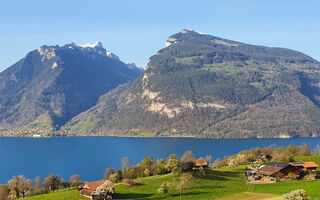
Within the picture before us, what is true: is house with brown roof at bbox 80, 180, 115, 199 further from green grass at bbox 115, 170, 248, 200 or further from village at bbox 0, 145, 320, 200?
green grass at bbox 115, 170, 248, 200

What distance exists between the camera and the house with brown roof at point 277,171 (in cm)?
11719

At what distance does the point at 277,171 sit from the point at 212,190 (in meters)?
28.0

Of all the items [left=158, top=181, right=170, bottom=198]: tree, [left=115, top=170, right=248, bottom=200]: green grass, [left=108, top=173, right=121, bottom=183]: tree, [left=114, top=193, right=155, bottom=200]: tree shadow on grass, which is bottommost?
[left=108, top=173, right=121, bottom=183]: tree

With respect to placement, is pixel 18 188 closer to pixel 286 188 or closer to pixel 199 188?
pixel 199 188

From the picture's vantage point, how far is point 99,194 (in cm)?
9431

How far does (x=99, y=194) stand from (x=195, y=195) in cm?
2372

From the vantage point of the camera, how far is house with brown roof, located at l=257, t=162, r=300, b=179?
4614 inches

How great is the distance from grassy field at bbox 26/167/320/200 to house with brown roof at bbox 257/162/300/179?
669 cm

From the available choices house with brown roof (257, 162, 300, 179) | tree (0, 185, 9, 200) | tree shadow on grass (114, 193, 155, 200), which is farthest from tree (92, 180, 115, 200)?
house with brown roof (257, 162, 300, 179)

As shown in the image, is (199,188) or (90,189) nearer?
(90,189)

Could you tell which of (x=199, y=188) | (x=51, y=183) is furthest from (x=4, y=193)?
(x=199, y=188)

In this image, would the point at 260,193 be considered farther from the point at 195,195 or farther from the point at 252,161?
the point at 252,161

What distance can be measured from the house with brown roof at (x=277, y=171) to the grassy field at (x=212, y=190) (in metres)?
6.69

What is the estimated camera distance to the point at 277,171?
11794 centimetres
